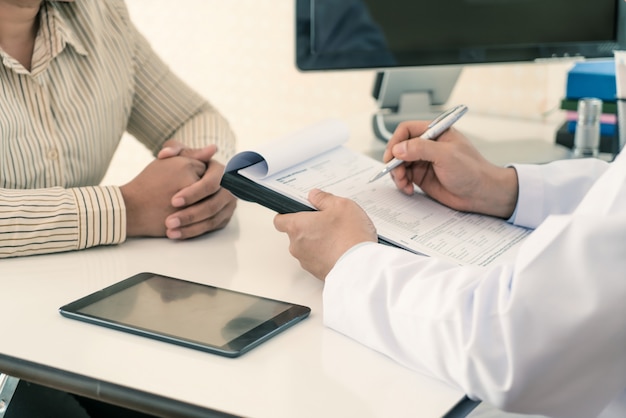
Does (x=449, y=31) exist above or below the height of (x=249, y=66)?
above

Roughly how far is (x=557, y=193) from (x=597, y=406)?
1.46 feet

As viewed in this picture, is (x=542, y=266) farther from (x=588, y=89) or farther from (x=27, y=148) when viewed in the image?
(x=588, y=89)

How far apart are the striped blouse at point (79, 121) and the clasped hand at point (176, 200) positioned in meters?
0.03

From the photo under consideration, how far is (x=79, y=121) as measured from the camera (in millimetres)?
1328

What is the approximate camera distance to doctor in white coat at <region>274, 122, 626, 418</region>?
2.19 ft

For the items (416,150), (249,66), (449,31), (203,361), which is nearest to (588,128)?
(449,31)

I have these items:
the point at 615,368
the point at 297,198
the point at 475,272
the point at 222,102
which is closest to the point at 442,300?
the point at 475,272

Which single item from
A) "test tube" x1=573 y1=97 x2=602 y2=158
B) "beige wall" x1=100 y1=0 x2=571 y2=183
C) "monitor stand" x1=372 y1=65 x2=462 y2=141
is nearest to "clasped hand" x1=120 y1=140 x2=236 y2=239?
"monitor stand" x1=372 y1=65 x2=462 y2=141

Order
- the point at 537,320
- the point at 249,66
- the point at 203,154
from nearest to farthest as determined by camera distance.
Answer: the point at 537,320 < the point at 203,154 < the point at 249,66

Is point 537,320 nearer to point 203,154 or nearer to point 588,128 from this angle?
point 203,154

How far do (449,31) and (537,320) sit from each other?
0.93m

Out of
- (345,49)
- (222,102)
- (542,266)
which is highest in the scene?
(345,49)

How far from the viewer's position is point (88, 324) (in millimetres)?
840

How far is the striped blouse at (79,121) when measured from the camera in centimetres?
108
